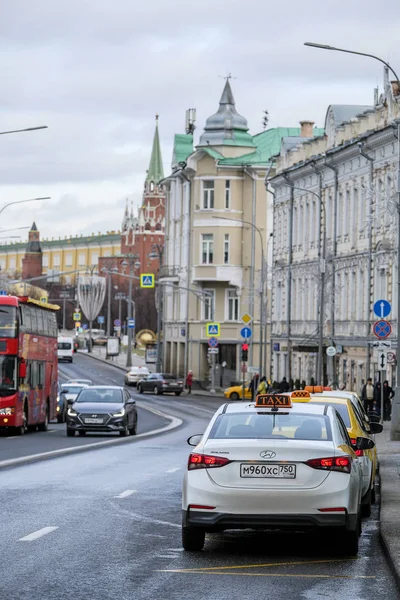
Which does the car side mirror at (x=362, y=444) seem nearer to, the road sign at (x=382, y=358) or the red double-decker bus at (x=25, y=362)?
the red double-decker bus at (x=25, y=362)

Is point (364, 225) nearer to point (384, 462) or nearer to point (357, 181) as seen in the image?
point (357, 181)

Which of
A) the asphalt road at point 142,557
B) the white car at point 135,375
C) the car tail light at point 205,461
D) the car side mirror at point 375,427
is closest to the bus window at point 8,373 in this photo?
the asphalt road at point 142,557

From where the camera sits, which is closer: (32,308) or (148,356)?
(32,308)

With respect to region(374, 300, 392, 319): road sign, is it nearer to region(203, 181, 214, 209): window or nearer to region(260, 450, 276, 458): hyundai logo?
region(260, 450, 276, 458): hyundai logo

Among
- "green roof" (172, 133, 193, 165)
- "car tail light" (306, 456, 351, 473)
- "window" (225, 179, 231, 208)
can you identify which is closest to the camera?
"car tail light" (306, 456, 351, 473)

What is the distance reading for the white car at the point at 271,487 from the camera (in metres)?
12.1

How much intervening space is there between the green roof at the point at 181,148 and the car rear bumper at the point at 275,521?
93.3 meters

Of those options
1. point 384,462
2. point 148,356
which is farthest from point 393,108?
point 148,356

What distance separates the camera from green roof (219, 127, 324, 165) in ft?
314

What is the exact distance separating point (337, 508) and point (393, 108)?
4556 cm

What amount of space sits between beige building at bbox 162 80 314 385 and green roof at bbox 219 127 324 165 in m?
0.07

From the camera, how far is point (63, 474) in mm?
21953

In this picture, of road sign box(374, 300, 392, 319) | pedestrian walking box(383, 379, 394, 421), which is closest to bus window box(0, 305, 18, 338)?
road sign box(374, 300, 392, 319)

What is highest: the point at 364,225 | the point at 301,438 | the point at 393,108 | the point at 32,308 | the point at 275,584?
the point at 393,108
